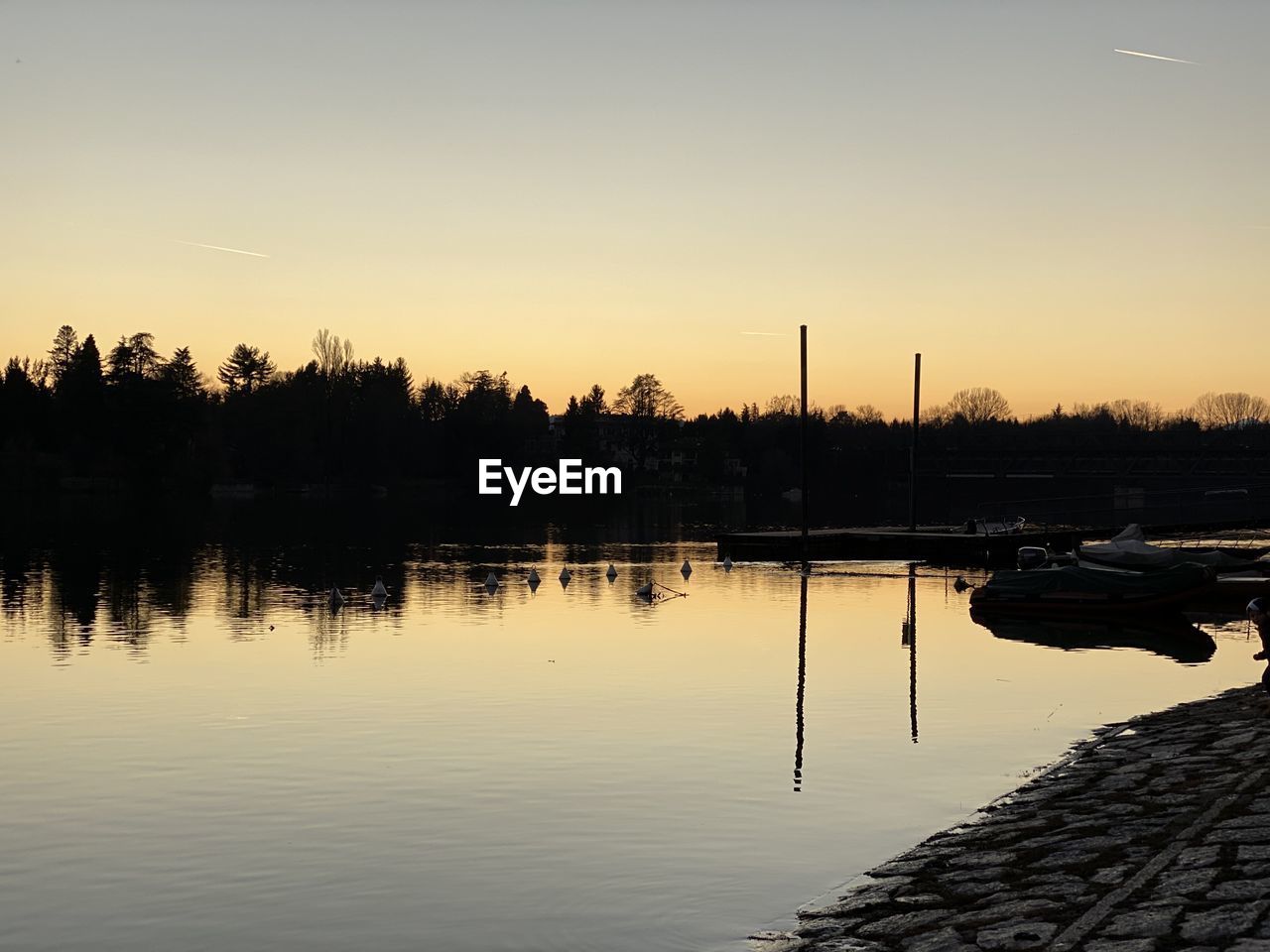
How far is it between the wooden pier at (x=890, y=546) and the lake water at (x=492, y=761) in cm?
2896

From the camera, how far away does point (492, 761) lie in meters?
22.9

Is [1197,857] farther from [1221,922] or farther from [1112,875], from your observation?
[1221,922]

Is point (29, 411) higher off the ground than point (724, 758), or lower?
higher

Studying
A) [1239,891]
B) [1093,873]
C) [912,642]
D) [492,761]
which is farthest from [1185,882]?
[912,642]

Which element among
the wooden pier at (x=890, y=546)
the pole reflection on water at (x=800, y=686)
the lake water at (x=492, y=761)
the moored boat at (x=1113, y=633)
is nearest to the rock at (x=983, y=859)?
the lake water at (x=492, y=761)

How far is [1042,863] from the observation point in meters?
14.7

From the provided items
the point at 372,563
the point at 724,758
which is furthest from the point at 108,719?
the point at 372,563

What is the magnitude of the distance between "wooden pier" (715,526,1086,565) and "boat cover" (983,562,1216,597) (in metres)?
26.3

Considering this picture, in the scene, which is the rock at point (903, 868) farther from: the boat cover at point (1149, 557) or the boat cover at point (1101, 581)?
the boat cover at point (1149, 557)

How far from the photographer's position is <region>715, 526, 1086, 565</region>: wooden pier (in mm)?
76000

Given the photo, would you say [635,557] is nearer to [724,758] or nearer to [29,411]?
[724,758]

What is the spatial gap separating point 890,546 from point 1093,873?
6552 centimetres

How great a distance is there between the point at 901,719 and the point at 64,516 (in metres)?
112

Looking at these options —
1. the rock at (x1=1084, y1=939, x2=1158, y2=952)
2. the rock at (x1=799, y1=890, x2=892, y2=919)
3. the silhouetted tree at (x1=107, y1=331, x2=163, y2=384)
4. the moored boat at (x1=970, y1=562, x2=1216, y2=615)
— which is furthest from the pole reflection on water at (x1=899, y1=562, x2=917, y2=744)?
the silhouetted tree at (x1=107, y1=331, x2=163, y2=384)
